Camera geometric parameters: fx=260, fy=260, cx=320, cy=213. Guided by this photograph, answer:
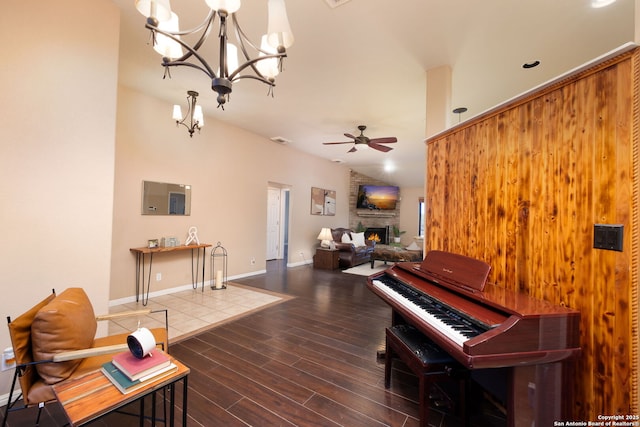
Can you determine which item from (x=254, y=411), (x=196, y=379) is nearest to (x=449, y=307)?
(x=254, y=411)

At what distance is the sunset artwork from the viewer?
9.17m

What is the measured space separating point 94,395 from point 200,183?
151 inches

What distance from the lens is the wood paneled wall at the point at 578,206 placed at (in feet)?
3.59

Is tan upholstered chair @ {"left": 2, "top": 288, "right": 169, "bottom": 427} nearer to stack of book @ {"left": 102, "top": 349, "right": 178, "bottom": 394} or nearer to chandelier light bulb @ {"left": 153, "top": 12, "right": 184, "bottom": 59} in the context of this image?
stack of book @ {"left": 102, "top": 349, "right": 178, "bottom": 394}

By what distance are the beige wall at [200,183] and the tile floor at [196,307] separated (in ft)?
1.09

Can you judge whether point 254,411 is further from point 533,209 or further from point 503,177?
point 503,177

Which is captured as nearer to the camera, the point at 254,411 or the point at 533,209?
the point at 533,209

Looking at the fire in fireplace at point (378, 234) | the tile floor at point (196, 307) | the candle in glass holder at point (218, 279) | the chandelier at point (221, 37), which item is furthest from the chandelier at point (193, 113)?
the fire in fireplace at point (378, 234)

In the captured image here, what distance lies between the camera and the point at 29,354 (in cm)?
129

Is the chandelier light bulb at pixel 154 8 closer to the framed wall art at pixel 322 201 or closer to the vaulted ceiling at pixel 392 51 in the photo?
the vaulted ceiling at pixel 392 51

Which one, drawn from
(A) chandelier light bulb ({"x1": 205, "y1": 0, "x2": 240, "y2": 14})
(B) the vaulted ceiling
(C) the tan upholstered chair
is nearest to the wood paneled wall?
(B) the vaulted ceiling

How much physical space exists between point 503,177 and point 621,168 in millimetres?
602

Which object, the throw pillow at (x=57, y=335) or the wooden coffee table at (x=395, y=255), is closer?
the throw pillow at (x=57, y=335)

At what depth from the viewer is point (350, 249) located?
6500 millimetres
